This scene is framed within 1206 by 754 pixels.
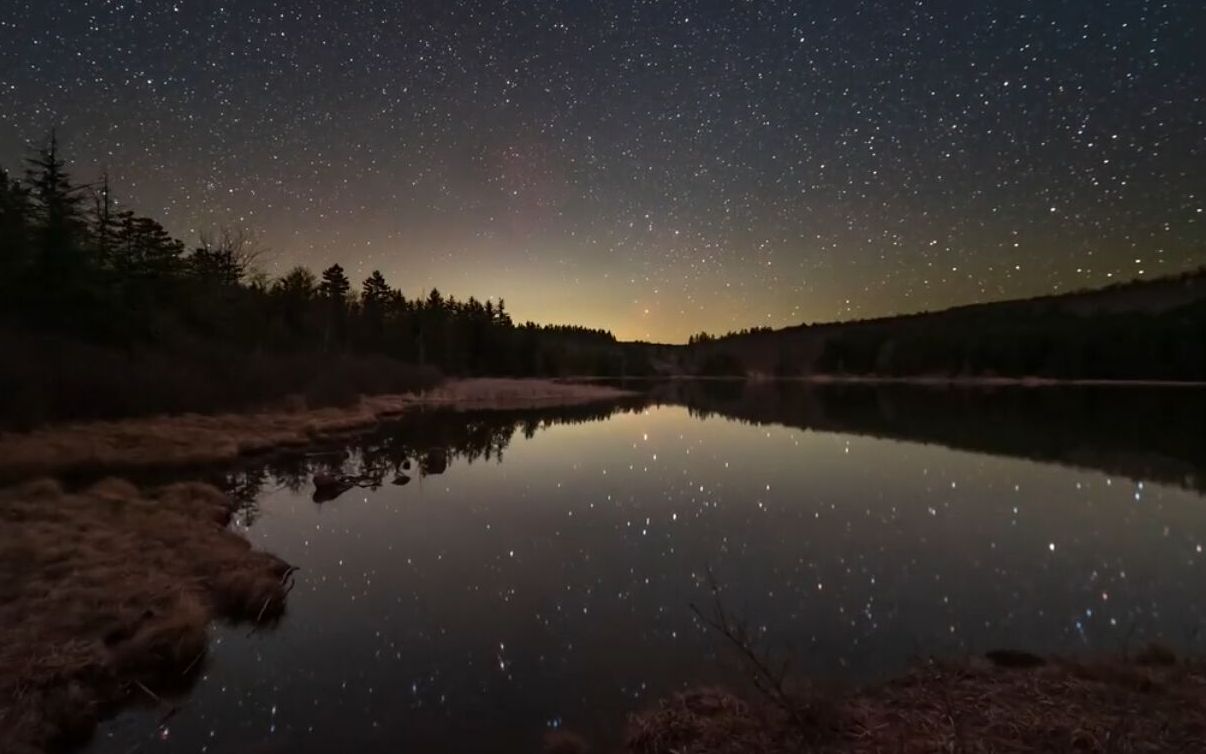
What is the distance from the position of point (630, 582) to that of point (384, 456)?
59.2 ft

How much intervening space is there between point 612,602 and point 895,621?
399cm

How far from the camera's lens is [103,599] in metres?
8.31

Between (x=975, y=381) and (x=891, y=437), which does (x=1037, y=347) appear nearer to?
(x=975, y=381)

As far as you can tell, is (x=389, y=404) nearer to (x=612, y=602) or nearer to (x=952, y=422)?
(x=952, y=422)

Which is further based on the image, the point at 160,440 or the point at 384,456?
the point at 384,456

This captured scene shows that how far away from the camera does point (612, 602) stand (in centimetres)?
963

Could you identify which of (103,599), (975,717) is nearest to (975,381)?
(975,717)

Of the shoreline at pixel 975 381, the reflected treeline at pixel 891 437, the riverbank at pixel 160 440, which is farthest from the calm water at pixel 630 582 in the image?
the shoreline at pixel 975 381

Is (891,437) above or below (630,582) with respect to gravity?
below

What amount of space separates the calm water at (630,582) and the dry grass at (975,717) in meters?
0.75

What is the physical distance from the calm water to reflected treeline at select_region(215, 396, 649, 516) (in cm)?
30

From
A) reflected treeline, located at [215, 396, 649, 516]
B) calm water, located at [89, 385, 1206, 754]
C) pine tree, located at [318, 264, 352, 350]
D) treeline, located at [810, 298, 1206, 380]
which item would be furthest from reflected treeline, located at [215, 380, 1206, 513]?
Answer: treeline, located at [810, 298, 1206, 380]

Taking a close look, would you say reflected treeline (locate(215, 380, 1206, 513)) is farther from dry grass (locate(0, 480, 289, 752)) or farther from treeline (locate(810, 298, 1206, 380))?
treeline (locate(810, 298, 1206, 380))

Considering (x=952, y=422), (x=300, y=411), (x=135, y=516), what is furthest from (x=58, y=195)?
(x=952, y=422)
